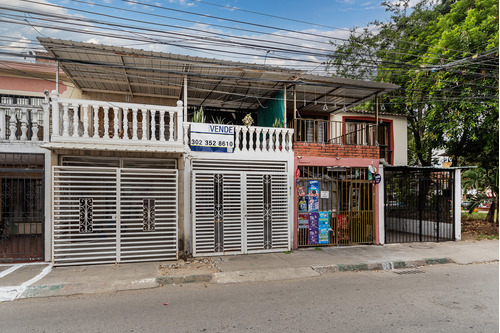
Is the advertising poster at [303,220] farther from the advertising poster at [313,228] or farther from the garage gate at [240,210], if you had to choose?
the garage gate at [240,210]

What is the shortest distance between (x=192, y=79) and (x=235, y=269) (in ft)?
17.8

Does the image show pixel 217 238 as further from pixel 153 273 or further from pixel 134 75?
pixel 134 75

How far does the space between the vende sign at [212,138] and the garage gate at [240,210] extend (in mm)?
515

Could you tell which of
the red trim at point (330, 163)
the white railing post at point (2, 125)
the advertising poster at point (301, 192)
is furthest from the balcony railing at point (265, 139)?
the white railing post at point (2, 125)

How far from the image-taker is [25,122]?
7.18 metres

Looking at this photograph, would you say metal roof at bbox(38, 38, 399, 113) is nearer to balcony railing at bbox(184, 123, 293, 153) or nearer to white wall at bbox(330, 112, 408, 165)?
balcony railing at bbox(184, 123, 293, 153)

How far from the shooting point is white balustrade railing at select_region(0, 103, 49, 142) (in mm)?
7051

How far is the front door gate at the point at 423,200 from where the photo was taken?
10.4m

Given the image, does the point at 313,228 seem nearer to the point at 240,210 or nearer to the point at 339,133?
the point at 240,210

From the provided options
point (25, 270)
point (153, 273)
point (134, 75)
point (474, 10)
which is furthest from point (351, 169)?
point (25, 270)

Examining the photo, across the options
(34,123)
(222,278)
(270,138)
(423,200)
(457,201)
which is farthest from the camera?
(423,200)

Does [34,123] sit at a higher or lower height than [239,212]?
higher

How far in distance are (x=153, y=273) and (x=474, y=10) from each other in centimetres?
1474

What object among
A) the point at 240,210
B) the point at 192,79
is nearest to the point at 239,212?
the point at 240,210
